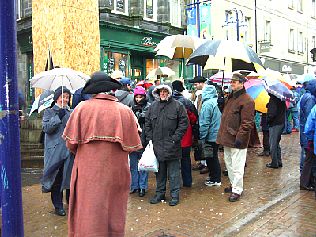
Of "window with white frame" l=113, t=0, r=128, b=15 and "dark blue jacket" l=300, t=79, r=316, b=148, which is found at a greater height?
"window with white frame" l=113, t=0, r=128, b=15

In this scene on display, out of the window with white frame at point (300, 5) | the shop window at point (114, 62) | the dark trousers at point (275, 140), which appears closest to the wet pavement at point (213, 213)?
the dark trousers at point (275, 140)

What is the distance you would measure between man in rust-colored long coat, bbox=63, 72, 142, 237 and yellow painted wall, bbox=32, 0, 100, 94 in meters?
7.93

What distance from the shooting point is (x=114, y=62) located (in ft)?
53.5

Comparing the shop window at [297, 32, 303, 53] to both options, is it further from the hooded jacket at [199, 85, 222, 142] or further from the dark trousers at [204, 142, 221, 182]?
the dark trousers at [204, 142, 221, 182]

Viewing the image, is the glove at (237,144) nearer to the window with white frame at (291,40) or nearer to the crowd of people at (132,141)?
the crowd of people at (132,141)

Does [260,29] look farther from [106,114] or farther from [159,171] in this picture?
[106,114]

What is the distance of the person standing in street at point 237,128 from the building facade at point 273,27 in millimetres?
13314

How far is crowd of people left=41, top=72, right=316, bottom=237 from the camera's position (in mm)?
3809

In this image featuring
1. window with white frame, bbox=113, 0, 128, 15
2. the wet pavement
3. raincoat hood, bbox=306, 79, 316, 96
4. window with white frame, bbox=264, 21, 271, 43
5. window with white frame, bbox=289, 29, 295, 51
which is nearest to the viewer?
the wet pavement

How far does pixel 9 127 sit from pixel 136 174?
3.40 m

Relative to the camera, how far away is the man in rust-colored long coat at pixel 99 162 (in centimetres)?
378

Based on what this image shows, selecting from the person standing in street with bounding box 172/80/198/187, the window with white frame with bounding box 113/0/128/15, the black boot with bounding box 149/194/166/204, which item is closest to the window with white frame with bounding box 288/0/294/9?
the window with white frame with bounding box 113/0/128/15

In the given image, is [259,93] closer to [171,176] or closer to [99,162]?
[171,176]

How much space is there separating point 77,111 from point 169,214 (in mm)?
2639
